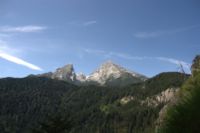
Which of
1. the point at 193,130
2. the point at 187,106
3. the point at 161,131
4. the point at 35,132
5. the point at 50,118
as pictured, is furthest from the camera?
the point at 35,132

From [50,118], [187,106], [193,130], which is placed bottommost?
[193,130]

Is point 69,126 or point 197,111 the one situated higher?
point 69,126

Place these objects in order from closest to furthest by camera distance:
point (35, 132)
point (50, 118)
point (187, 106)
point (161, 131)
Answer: point (187, 106)
point (161, 131)
point (50, 118)
point (35, 132)

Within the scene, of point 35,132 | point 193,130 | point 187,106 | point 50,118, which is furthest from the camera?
point 35,132

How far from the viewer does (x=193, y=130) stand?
131 inches

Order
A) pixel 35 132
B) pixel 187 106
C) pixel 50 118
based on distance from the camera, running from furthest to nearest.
→ 1. pixel 35 132
2. pixel 50 118
3. pixel 187 106

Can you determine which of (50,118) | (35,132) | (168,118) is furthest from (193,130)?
(35,132)

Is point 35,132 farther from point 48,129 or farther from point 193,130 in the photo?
point 193,130

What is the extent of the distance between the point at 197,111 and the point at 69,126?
25.0m

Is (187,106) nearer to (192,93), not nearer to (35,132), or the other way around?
(192,93)

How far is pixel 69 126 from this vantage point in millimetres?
27891

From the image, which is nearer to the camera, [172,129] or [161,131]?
[172,129]

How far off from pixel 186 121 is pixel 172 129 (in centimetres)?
22

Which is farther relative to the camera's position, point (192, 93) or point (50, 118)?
point (50, 118)
